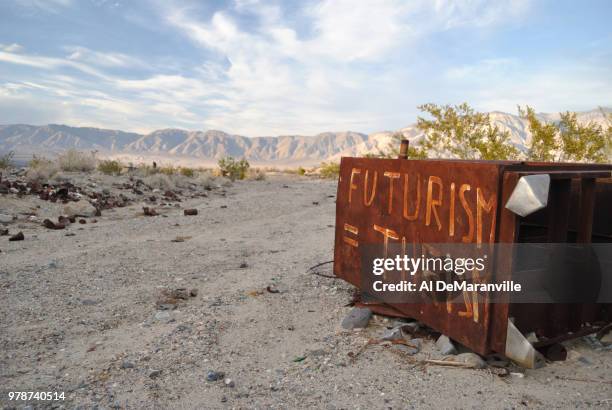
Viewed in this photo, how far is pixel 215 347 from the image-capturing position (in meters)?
2.95

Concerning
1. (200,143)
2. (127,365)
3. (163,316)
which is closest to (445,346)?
(127,365)

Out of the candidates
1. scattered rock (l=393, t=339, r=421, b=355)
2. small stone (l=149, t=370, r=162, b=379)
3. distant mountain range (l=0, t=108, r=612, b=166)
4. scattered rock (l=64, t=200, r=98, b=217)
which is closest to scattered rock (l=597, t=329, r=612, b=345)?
scattered rock (l=393, t=339, r=421, b=355)

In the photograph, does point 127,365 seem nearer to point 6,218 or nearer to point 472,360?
point 472,360

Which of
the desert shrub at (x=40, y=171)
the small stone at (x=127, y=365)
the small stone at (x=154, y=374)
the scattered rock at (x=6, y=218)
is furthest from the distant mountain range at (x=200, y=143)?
the small stone at (x=154, y=374)

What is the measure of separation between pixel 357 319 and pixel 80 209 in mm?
7302

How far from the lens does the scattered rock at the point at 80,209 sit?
8492mm

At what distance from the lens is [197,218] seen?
28.8ft

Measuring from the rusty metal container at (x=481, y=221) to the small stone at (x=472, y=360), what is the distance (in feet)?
0.35

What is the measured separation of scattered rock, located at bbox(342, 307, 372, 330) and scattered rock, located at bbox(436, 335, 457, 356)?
0.58 meters

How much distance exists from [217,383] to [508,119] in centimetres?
11522

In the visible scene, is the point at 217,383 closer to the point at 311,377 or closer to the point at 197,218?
the point at 311,377

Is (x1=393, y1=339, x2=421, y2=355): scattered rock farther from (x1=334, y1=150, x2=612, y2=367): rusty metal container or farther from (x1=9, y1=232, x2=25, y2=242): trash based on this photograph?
(x1=9, y1=232, x2=25, y2=242): trash

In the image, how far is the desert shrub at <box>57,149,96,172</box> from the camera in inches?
556

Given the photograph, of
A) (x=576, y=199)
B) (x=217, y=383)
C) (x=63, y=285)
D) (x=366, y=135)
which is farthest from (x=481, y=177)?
(x=366, y=135)
